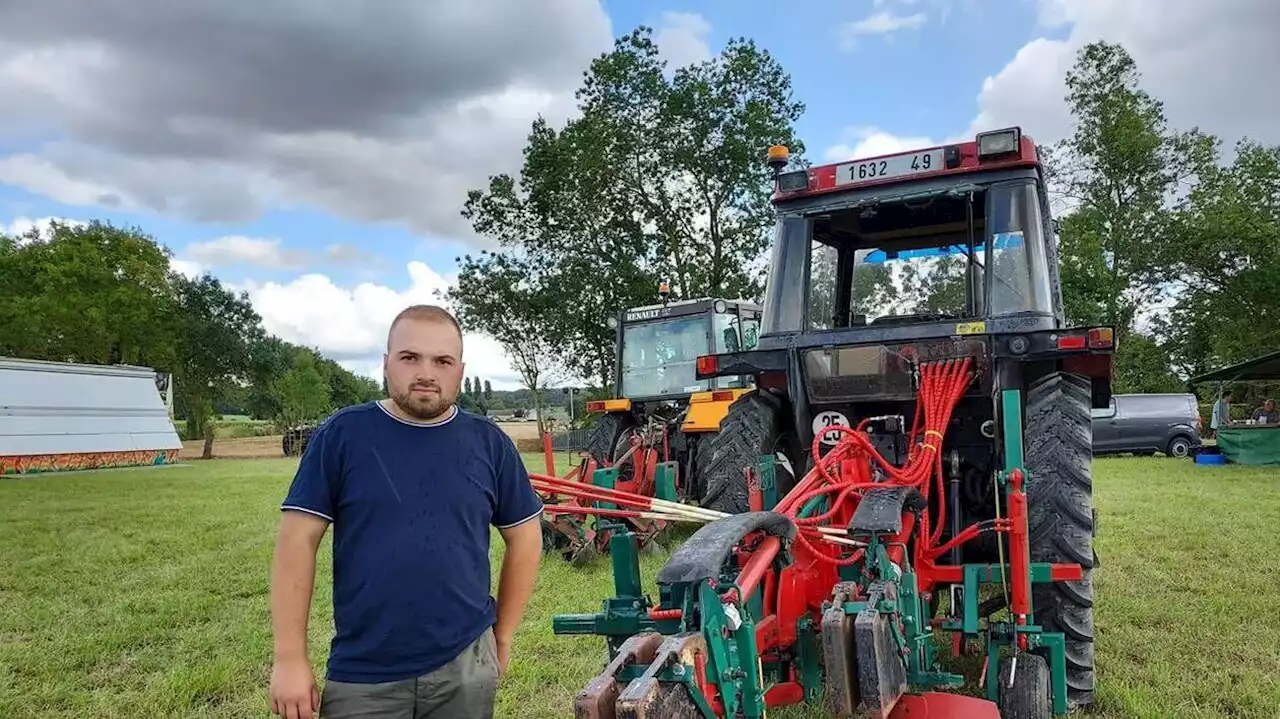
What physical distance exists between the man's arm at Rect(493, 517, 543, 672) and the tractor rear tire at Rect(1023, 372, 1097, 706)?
2464 mm

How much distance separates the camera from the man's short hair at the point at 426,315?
7.30 ft

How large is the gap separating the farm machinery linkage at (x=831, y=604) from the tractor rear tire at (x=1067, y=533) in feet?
0.60

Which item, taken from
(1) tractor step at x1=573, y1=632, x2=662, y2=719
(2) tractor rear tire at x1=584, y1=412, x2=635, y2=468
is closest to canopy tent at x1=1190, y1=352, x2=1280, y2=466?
(2) tractor rear tire at x1=584, y1=412, x2=635, y2=468

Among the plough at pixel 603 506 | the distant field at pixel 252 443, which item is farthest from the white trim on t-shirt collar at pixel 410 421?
the distant field at pixel 252 443

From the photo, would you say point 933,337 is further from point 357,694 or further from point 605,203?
point 605,203

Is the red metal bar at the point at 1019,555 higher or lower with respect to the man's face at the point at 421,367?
lower

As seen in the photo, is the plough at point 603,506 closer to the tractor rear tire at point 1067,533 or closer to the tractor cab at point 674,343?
the tractor cab at point 674,343

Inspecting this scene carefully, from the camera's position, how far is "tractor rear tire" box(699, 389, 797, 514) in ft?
15.6

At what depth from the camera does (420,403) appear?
7.13 ft

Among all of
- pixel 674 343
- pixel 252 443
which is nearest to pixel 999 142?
pixel 674 343

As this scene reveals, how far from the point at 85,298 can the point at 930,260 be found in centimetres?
3385

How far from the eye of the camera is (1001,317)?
4320 mm

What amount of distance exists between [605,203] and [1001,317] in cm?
2287

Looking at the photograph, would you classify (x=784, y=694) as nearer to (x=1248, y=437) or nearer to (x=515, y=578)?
(x=515, y=578)
